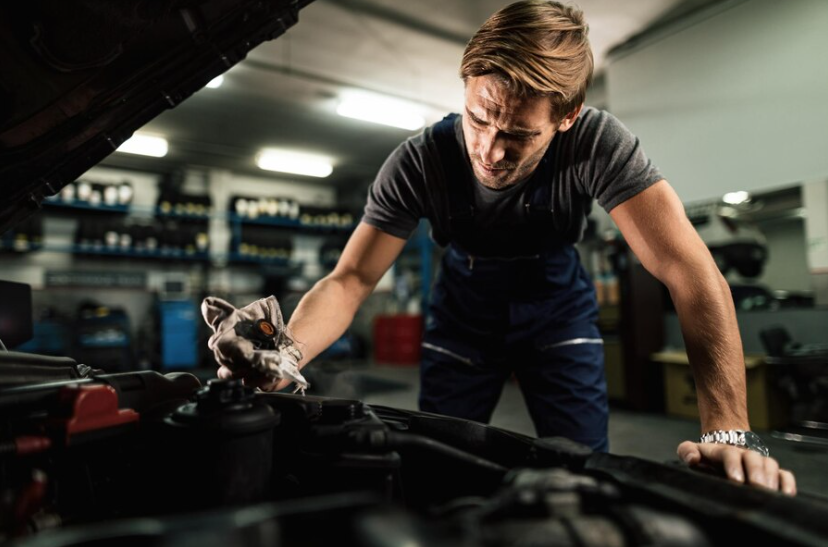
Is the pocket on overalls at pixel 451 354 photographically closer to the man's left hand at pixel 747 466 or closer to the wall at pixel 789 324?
the man's left hand at pixel 747 466

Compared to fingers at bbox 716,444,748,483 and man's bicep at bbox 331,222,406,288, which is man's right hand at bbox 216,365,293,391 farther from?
fingers at bbox 716,444,748,483

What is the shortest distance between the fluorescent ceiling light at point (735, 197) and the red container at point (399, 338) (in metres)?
4.21

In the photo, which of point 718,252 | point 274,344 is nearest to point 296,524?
point 274,344

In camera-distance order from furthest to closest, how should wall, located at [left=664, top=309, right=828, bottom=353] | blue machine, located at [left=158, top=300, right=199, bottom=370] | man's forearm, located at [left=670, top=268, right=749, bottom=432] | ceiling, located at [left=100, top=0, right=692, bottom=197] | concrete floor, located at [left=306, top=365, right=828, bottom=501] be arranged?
blue machine, located at [left=158, top=300, right=199, bottom=370], ceiling, located at [left=100, top=0, right=692, bottom=197], wall, located at [left=664, top=309, right=828, bottom=353], concrete floor, located at [left=306, top=365, right=828, bottom=501], man's forearm, located at [left=670, top=268, right=749, bottom=432]

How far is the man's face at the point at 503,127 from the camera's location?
1002 mm

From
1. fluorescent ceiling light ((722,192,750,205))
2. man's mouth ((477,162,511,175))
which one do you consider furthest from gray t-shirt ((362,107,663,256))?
fluorescent ceiling light ((722,192,750,205))

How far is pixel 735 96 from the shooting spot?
360 cm

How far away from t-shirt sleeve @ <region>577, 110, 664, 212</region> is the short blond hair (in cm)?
8

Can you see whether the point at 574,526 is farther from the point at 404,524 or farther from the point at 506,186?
the point at 506,186

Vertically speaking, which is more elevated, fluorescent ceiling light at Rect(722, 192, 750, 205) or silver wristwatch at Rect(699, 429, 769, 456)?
fluorescent ceiling light at Rect(722, 192, 750, 205)

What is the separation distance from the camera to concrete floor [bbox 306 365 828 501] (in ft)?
8.30

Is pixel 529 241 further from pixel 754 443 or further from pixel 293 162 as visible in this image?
pixel 293 162

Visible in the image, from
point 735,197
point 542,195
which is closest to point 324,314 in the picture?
point 542,195

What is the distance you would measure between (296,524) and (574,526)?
176mm
